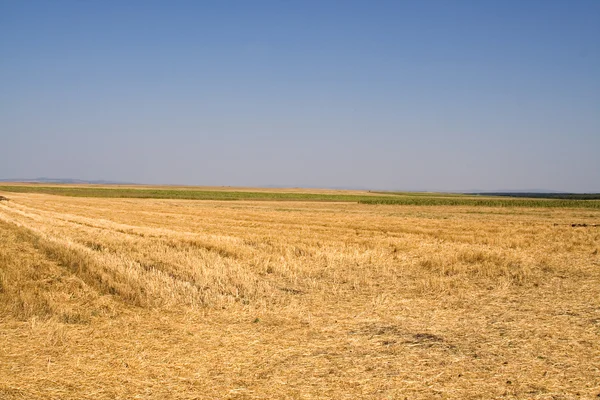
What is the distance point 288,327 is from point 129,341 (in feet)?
9.04

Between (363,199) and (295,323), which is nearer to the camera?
(295,323)

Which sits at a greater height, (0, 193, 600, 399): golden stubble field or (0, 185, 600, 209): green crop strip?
(0, 185, 600, 209): green crop strip

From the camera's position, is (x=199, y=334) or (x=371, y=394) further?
(x=199, y=334)

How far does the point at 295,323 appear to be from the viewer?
10.2 m

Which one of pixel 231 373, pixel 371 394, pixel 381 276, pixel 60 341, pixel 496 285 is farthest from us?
pixel 381 276

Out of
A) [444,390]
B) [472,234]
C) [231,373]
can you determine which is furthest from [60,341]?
[472,234]

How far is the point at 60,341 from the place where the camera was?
8625 mm

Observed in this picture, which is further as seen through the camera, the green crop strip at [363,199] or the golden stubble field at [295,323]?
the green crop strip at [363,199]

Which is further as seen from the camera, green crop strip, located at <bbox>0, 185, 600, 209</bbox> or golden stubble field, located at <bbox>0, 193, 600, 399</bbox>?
green crop strip, located at <bbox>0, 185, 600, 209</bbox>

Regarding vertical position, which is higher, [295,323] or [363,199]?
[363,199]

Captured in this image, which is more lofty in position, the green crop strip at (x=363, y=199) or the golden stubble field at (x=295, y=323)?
the green crop strip at (x=363, y=199)

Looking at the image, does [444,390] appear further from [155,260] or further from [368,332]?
[155,260]

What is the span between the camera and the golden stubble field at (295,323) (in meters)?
7.08

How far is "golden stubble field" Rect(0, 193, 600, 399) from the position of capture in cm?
708
